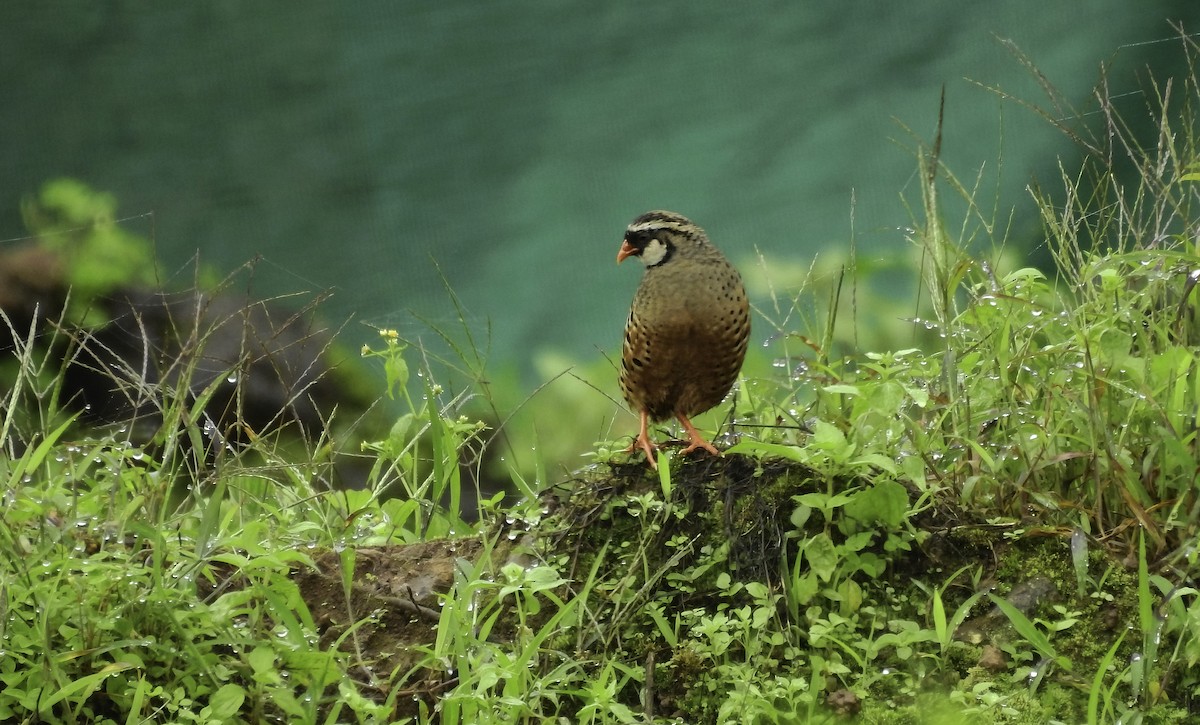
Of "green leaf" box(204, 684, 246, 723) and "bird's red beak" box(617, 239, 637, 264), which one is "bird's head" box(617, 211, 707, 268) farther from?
"green leaf" box(204, 684, 246, 723)

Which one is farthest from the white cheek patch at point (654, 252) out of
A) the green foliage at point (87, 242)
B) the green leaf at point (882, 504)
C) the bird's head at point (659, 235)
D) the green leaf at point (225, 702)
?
the green foliage at point (87, 242)

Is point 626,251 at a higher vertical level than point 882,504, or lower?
higher

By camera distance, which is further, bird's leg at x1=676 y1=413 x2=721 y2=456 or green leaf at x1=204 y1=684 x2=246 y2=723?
bird's leg at x1=676 y1=413 x2=721 y2=456

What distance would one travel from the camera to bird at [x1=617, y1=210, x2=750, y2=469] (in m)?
3.12

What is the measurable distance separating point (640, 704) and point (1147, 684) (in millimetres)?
958

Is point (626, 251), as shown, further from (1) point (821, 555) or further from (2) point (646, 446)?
(1) point (821, 555)

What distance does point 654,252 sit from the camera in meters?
3.28

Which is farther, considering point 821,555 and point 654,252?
point 654,252

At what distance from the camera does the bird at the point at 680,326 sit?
3115 mm

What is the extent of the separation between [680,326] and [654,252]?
0.84 feet

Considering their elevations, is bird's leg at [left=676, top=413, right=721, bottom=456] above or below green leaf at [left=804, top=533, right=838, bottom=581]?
above

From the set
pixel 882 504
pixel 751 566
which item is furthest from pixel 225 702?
pixel 882 504

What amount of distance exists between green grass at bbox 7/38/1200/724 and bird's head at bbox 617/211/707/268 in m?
0.39

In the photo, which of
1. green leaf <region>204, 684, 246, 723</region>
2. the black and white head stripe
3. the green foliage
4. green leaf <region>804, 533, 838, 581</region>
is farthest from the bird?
the green foliage
